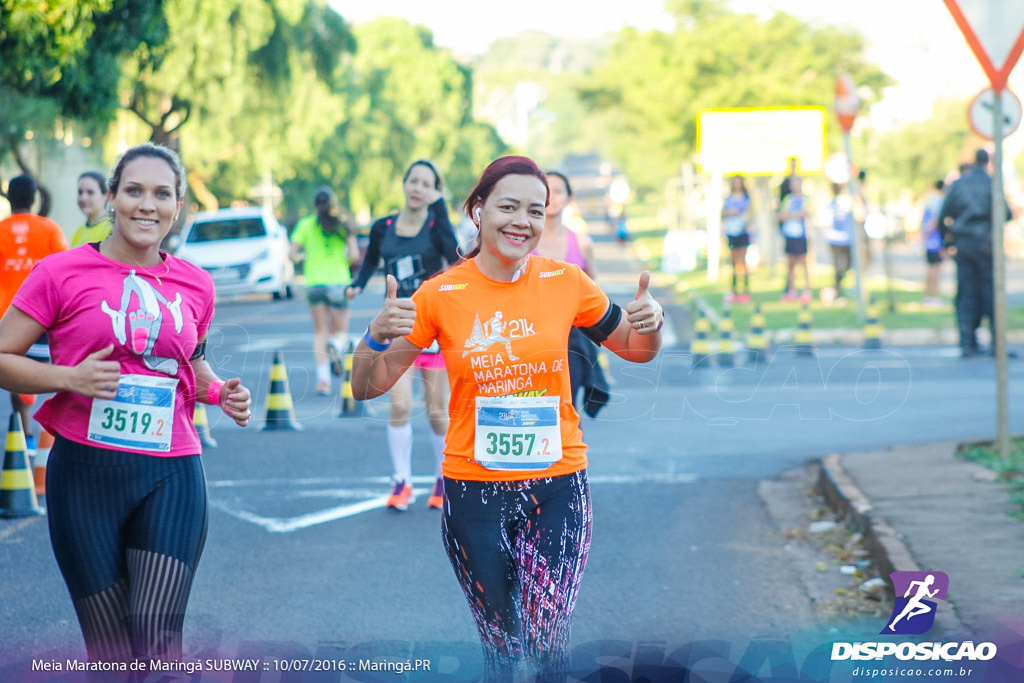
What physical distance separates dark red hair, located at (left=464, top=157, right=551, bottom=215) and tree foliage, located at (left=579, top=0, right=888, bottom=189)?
3772 centimetres

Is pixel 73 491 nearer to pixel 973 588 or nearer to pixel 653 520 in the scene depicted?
pixel 973 588

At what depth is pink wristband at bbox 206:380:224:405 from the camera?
4039 millimetres

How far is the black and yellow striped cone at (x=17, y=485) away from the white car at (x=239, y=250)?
18460mm

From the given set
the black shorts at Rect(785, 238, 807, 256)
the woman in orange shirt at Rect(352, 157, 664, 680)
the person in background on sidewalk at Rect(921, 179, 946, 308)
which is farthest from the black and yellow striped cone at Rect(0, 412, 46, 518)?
the person in background on sidewalk at Rect(921, 179, 946, 308)

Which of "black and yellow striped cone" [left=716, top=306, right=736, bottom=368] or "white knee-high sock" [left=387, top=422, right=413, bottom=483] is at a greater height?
"white knee-high sock" [left=387, top=422, right=413, bottom=483]

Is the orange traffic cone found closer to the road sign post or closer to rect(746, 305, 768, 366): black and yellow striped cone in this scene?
the road sign post

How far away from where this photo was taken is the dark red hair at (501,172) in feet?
12.6

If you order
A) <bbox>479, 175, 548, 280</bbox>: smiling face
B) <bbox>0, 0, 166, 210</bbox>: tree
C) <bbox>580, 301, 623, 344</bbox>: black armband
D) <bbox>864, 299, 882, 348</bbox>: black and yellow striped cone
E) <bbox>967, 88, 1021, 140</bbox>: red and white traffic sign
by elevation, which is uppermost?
<bbox>0, 0, 166, 210</bbox>: tree

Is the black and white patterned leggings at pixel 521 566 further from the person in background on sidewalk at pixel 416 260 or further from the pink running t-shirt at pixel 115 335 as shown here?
the person in background on sidewalk at pixel 416 260

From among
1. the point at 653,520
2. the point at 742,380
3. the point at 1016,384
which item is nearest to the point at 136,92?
the point at 742,380

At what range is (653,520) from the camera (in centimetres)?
781

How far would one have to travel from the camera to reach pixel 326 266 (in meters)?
13.2

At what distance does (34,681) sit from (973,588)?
12.2 ft

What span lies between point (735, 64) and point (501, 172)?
1541 inches
